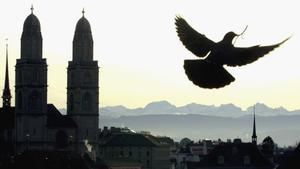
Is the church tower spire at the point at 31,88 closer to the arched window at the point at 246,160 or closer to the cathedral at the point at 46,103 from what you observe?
the cathedral at the point at 46,103

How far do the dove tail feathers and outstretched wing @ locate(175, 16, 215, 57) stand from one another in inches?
2.2

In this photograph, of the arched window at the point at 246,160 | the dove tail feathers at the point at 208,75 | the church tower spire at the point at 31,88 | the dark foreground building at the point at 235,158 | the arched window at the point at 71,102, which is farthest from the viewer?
the arched window at the point at 71,102

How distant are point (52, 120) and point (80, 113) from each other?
14.3 ft

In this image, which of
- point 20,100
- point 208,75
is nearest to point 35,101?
point 20,100

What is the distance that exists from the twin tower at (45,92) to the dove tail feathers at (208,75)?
543ft

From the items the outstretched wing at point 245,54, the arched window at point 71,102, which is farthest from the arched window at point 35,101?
the outstretched wing at point 245,54

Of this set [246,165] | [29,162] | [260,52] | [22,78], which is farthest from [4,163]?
[22,78]

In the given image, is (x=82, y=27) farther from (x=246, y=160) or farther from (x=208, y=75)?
(x=208, y=75)

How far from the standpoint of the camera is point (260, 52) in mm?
5574

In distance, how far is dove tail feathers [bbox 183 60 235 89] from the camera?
208 inches

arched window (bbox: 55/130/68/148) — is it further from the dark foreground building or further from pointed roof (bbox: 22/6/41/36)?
the dark foreground building

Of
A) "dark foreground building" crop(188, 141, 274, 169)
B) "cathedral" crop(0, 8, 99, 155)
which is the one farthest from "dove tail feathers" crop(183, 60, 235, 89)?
"cathedral" crop(0, 8, 99, 155)

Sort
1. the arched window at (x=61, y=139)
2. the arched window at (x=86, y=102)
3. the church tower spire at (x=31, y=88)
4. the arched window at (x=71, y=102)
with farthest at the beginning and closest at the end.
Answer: the arched window at (x=71, y=102)
the arched window at (x=86, y=102)
the arched window at (x=61, y=139)
the church tower spire at (x=31, y=88)

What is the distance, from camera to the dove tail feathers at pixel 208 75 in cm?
529
